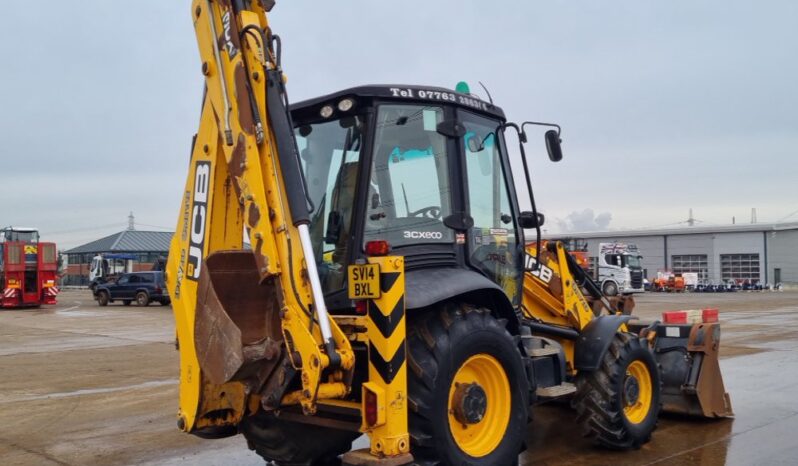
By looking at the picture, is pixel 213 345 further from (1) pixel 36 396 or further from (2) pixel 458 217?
(1) pixel 36 396

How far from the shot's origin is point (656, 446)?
22.4 ft

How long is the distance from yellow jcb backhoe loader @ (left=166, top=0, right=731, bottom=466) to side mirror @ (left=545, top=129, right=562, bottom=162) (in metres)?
0.02

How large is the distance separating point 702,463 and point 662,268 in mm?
66038

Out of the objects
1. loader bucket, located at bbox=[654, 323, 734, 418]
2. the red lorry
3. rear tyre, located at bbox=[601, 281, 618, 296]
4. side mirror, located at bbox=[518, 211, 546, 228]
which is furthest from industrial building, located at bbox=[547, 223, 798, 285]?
side mirror, located at bbox=[518, 211, 546, 228]

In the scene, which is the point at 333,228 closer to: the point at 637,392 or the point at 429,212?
the point at 429,212

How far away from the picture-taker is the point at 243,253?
4.91 meters

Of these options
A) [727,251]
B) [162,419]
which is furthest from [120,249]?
[162,419]

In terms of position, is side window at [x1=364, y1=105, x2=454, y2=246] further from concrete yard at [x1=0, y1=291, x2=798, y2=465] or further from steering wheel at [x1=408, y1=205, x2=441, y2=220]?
concrete yard at [x1=0, y1=291, x2=798, y2=465]

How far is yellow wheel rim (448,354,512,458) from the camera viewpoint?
16.3 ft

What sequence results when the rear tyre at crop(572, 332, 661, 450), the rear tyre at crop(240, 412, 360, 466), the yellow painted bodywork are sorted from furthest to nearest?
the yellow painted bodywork
the rear tyre at crop(572, 332, 661, 450)
the rear tyre at crop(240, 412, 360, 466)

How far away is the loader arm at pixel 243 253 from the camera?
4.39 m

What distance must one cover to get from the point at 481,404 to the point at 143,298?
32.5 meters

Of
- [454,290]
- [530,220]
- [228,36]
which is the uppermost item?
[228,36]

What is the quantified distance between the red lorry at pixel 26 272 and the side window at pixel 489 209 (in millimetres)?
31646
